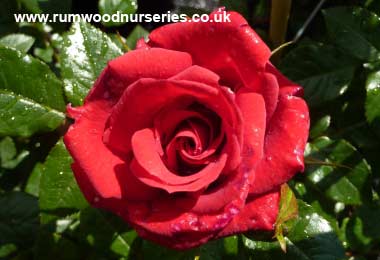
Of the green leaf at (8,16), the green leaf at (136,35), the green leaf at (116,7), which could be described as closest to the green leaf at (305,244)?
the green leaf at (116,7)

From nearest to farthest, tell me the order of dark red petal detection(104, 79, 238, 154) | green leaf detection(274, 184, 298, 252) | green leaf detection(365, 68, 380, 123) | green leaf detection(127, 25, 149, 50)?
dark red petal detection(104, 79, 238, 154)
green leaf detection(274, 184, 298, 252)
green leaf detection(365, 68, 380, 123)
green leaf detection(127, 25, 149, 50)

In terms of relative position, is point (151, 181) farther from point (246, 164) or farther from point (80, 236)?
point (80, 236)

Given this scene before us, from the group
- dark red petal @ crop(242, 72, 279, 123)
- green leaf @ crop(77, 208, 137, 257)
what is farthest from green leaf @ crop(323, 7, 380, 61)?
green leaf @ crop(77, 208, 137, 257)

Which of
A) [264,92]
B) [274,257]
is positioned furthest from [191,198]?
→ [274,257]

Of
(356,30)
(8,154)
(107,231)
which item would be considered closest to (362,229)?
(356,30)

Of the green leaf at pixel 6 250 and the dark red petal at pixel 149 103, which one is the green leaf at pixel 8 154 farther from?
the dark red petal at pixel 149 103

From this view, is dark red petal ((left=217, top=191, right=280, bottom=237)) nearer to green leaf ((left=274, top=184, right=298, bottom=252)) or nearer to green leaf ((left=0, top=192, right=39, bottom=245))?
green leaf ((left=274, top=184, right=298, bottom=252))
